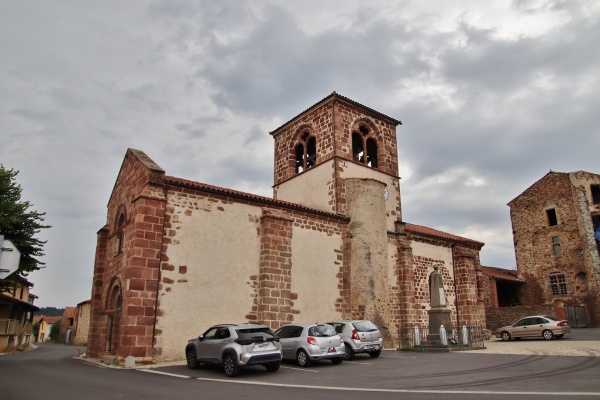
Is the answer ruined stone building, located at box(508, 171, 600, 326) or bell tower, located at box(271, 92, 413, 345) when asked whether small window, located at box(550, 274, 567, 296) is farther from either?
bell tower, located at box(271, 92, 413, 345)

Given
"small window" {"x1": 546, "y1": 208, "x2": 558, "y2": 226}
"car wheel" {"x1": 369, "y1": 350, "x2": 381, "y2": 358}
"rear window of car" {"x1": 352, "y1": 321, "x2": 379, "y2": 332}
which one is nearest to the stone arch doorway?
"rear window of car" {"x1": 352, "y1": 321, "x2": 379, "y2": 332}

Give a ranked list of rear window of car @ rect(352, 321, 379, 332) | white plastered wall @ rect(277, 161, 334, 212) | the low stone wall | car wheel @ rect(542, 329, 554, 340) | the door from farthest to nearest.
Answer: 1. the door
2. the low stone wall
3. white plastered wall @ rect(277, 161, 334, 212)
4. car wheel @ rect(542, 329, 554, 340)
5. rear window of car @ rect(352, 321, 379, 332)

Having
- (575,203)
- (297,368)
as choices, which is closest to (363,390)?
(297,368)

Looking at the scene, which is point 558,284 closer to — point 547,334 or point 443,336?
point 547,334

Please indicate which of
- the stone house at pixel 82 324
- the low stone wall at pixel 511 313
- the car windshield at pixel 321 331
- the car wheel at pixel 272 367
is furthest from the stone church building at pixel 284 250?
the stone house at pixel 82 324

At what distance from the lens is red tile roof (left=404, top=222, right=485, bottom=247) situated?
24016 millimetres

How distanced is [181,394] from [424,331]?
13.9 metres

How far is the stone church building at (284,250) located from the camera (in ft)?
47.7

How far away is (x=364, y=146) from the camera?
24.3 metres

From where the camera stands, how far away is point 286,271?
57.2 ft

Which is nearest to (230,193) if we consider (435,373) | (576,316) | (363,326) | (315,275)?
(315,275)

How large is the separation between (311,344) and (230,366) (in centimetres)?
279

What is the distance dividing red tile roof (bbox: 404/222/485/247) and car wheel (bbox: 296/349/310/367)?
40.3 feet

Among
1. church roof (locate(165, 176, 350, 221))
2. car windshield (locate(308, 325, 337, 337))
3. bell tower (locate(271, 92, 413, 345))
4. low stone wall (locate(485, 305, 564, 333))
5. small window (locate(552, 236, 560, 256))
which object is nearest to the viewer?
car windshield (locate(308, 325, 337, 337))
